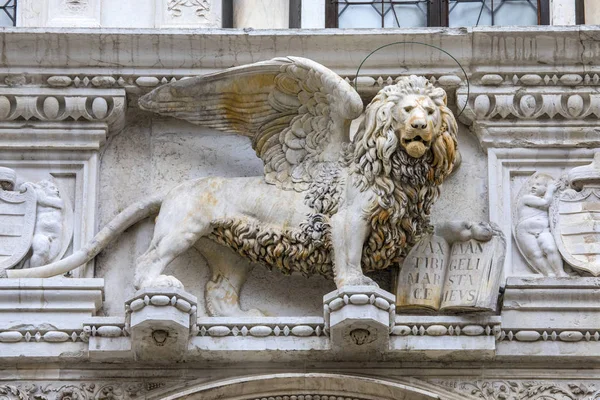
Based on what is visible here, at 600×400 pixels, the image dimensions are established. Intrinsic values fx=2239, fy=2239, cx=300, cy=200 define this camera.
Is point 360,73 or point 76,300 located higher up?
point 360,73

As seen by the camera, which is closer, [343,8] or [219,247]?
[219,247]

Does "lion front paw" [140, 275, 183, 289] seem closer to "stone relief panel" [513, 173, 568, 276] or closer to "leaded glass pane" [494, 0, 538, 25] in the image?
"stone relief panel" [513, 173, 568, 276]

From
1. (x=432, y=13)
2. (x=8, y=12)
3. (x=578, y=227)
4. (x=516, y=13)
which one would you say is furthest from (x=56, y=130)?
(x=578, y=227)

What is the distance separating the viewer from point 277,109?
13.5 meters

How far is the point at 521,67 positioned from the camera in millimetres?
13734

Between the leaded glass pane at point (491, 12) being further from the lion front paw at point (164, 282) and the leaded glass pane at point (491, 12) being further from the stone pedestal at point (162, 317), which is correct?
the stone pedestal at point (162, 317)

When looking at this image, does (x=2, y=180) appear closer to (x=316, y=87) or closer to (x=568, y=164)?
(x=316, y=87)

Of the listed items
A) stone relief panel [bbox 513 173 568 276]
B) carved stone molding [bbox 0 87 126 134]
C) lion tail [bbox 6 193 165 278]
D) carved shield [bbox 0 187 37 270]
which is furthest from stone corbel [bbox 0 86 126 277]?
stone relief panel [bbox 513 173 568 276]

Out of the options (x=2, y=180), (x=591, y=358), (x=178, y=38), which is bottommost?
(x=591, y=358)

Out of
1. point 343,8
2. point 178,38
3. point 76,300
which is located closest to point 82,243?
point 76,300

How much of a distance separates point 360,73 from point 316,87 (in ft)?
1.64

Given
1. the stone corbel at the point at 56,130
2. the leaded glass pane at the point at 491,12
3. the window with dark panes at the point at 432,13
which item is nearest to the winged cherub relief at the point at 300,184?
the stone corbel at the point at 56,130

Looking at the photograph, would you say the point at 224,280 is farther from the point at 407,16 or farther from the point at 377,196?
the point at 407,16

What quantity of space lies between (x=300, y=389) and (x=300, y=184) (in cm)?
124
